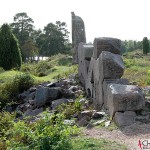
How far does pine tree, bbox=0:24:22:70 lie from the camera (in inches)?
798

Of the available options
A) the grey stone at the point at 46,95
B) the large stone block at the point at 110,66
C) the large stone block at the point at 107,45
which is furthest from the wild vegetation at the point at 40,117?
the large stone block at the point at 107,45

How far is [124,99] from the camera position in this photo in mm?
6781

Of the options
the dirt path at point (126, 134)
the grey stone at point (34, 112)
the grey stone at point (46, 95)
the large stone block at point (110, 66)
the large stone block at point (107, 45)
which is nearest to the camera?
the dirt path at point (126, 134)

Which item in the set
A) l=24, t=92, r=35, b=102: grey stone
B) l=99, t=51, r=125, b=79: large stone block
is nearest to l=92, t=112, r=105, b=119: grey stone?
l=99, t=51, r=125, b=79: large stone block

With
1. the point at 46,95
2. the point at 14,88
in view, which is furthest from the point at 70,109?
the point at 14,88

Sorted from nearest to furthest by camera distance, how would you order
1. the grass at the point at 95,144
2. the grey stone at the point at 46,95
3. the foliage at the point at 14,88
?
1. the grass at the point at 95,144
2. the grey stone at the point at 46,95
3. the foliage at the point at 14,88

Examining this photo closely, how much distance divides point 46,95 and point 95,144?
15.8ft

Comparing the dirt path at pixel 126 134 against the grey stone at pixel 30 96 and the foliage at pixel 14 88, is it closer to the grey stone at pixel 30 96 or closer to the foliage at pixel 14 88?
the grey stone at pixel 30 96

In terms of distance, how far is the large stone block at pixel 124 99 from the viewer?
267 inches

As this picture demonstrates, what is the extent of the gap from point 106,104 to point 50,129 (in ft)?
10.2

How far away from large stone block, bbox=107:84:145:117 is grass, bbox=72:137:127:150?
1.42 m

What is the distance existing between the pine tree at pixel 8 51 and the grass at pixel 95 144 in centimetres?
1479

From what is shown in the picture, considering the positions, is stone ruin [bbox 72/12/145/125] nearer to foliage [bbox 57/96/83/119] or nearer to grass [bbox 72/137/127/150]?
foliage [bbox 57/96/83/119]

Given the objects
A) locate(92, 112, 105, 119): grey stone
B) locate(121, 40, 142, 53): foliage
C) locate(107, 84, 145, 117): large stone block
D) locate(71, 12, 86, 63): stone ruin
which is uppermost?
locate(71, 12, 86, 63): stone ruin
